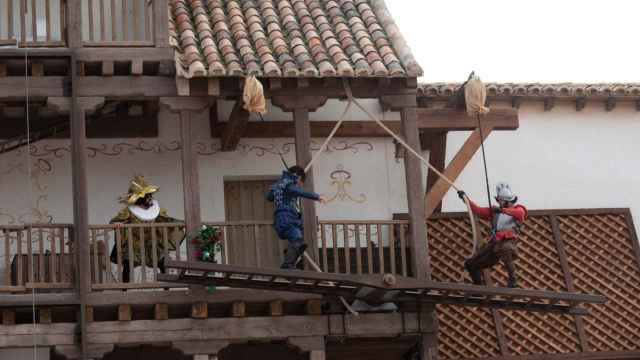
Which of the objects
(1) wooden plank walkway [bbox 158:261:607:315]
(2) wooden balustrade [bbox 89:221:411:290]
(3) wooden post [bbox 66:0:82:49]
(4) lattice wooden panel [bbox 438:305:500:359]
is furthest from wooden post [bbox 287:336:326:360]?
(3) wooden post [bbox 66:0:82:49]

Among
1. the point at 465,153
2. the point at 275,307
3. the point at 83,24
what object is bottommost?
the point at 275,307

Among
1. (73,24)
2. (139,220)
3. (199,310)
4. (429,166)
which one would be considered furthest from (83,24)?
(429,166)

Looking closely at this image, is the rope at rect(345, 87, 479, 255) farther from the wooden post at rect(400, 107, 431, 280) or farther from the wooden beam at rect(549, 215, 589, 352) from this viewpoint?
the wooden beam at rect(549, 215, 589, 352)

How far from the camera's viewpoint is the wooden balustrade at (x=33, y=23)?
2025 centimetres

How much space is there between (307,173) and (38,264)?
3.16 meters

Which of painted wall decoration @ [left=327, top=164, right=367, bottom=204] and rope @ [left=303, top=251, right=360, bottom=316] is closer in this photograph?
rope @ [left=303, top=251, right=360, bottom=316]

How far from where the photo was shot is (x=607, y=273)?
Result: 22.8m

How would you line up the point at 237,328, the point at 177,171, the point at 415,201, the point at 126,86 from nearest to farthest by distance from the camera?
the point at 237,328
the point at 126,86
the point at 415,201
the point at 177,171

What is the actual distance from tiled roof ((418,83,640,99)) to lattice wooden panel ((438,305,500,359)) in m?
2.75

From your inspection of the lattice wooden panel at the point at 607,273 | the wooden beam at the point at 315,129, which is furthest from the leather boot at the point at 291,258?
the lattice wooden panel at the point at 607,273

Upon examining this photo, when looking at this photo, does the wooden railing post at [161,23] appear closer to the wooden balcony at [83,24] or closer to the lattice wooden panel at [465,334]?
the wooden balcony at [83,24]

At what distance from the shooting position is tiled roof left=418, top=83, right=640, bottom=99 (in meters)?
22.8

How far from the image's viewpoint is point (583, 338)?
2216 cm

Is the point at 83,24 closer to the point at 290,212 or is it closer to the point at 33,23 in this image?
the point at 33,23
